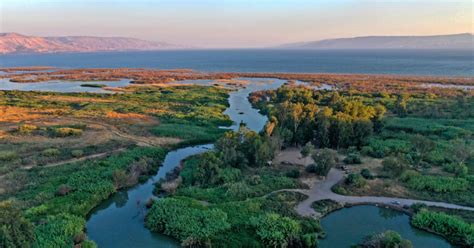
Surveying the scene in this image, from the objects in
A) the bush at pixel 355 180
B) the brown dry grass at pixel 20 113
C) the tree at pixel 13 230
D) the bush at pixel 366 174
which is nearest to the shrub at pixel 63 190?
the tree at pixel 13 230

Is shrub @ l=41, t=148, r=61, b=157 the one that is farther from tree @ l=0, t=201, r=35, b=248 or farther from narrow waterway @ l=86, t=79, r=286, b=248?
tree @ l=0, t=201, r=35, b=248

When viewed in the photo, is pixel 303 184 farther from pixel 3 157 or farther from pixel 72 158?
pixel 3 157

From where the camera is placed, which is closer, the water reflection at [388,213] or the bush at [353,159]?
the water reflection at [388,213]

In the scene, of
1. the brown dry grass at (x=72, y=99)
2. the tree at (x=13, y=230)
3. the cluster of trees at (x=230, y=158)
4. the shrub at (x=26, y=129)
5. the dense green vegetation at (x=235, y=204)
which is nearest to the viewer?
the tree at (x=13, y=230)

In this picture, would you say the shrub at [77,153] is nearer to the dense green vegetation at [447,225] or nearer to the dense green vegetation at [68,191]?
the dense green vegetation at [68,191]

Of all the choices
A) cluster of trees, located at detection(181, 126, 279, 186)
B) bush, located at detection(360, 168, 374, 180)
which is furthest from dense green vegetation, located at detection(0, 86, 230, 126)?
bush, located at detection(360, 168, 374, 180)

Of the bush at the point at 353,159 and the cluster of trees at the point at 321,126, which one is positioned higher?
the cluster of trees at the point at 321,126

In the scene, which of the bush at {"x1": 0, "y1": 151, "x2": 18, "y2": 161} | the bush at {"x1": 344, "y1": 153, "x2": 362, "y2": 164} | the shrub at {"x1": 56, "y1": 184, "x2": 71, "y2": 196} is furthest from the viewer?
the bush at {"x1": 344, "y1": 153, "x2": 362, "y2": 164}

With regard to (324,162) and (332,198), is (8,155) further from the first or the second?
(332,198)
